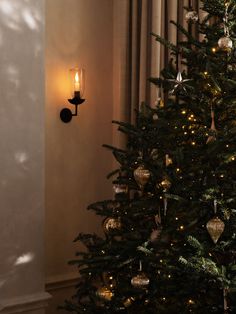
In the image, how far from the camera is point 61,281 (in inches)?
130

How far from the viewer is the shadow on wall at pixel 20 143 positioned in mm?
2727

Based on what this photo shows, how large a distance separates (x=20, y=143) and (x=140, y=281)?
42.2 inches

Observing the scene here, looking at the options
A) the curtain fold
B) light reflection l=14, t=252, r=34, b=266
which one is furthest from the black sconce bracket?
light reflection l=14, t=252, r=34, b=266

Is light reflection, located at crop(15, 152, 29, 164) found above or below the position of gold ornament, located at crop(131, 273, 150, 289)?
above

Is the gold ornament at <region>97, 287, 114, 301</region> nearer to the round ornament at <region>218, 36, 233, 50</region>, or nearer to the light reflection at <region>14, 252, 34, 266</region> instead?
the light reflection at <region>14, 252, 34, 266</region>

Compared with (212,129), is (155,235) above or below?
below

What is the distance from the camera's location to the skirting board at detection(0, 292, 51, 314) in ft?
9.01

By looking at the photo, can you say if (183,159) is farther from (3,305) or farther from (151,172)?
(3,305)

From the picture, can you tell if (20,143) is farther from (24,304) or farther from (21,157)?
(24,304)

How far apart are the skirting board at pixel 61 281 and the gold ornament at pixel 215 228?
1656 millimetres

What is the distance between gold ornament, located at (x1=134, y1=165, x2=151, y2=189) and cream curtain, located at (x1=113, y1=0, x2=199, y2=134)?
3.96ft

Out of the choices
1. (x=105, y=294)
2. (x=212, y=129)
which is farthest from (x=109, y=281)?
(x=212, y=129)

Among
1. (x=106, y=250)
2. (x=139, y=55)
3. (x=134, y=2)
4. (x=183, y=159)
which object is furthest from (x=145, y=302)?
(x=134, y=2)

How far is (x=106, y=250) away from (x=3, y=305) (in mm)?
813
